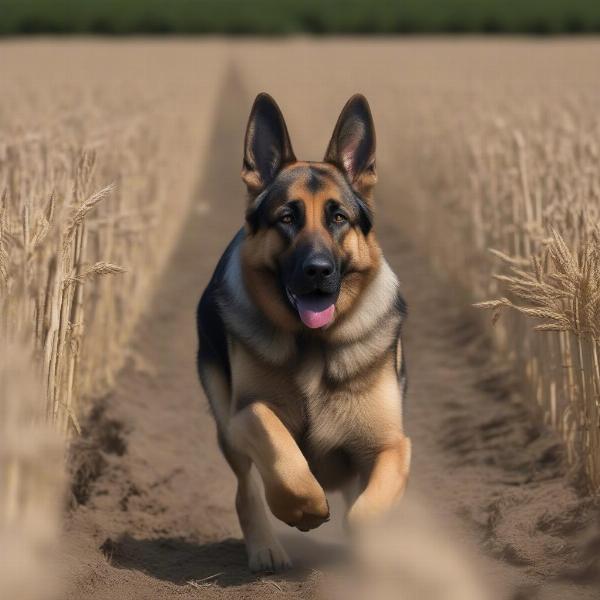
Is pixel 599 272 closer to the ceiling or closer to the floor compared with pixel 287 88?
closer to the floor

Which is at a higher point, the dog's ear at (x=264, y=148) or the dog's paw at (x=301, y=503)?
the dog's ear at (x=264, y=148)

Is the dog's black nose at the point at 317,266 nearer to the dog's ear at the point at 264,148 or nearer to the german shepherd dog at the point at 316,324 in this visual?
the german shepherd dog at the point at 316,324

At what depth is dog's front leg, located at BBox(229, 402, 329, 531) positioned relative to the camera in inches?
205

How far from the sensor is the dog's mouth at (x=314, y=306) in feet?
17.9

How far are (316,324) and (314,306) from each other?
0.25 feet

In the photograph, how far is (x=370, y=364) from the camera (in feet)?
18.4

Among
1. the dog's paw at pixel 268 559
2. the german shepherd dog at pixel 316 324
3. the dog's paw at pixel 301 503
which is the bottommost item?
the dog's paw at pixel 268 559

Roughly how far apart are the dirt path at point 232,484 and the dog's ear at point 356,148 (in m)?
1.69

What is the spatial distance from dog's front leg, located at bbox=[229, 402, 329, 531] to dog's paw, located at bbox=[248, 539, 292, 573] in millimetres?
640

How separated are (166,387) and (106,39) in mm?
54680

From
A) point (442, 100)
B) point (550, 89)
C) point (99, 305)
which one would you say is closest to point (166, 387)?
point (99, 305)

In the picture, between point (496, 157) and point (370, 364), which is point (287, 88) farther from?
point (370, 364)
